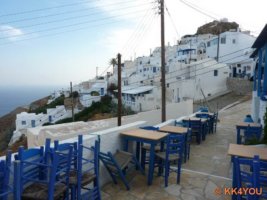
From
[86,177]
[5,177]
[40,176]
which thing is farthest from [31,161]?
[86,177]

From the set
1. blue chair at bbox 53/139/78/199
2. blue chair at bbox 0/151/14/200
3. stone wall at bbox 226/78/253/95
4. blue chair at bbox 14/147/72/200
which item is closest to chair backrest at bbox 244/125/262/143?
blue chair at bbox 53/139/78/199

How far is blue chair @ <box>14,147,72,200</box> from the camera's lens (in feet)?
9.69

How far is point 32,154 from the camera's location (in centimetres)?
351

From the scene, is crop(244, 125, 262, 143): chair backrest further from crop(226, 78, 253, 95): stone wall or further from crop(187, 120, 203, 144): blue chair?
crop(226, 78, 253, 95): stone wall

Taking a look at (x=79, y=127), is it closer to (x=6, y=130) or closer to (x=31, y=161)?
(x=31, y=161)

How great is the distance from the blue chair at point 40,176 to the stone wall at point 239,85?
1194 inches

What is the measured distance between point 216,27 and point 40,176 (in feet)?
196

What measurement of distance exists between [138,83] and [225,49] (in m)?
14.4

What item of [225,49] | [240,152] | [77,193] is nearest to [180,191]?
[240,152]

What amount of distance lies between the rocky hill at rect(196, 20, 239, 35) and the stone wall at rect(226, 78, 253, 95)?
2400 centimetres

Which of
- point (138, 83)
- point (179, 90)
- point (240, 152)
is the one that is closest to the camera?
point (240, 152)

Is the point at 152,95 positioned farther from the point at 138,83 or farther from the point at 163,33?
the point at 163,33

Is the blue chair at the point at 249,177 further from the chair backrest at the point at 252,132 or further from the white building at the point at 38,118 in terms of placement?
the white building at the point at 38,118

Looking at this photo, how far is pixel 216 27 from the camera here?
188 feet
